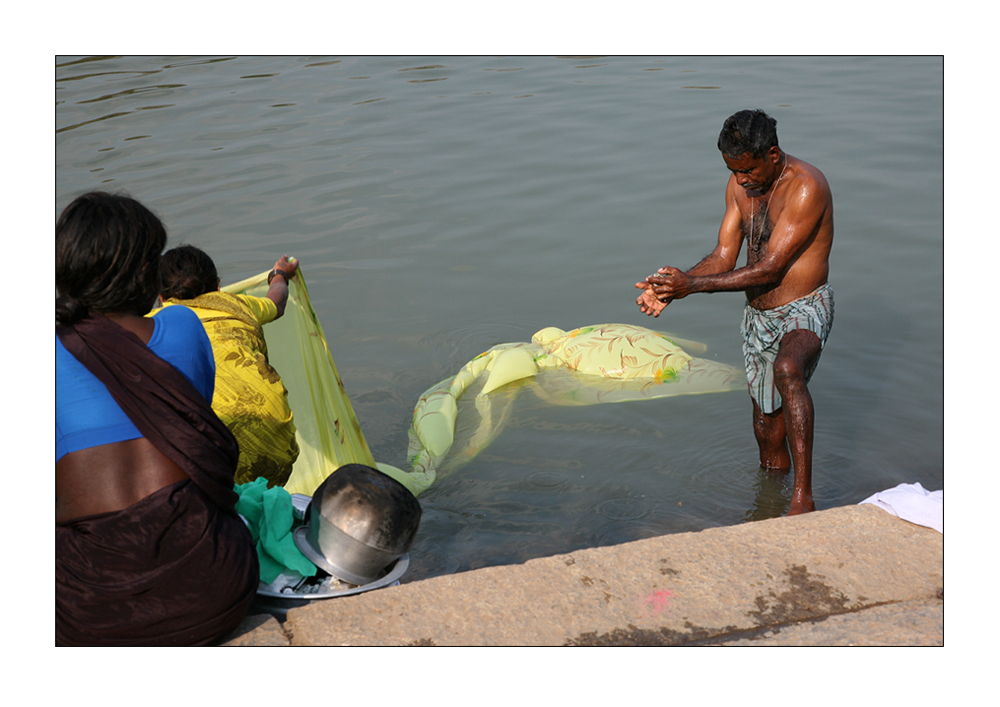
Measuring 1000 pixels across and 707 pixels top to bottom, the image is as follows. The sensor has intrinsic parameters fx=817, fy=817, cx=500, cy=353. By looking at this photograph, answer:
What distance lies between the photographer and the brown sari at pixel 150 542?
2.21m

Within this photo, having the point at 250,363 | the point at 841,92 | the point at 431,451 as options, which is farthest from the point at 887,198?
the point at 250,363

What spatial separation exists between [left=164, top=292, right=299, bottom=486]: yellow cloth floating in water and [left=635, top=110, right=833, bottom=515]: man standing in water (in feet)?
5.39

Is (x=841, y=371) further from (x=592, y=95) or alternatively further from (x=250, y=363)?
(x=592, y=95)

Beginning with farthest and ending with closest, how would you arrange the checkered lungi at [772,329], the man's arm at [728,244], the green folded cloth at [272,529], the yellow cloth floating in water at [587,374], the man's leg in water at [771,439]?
1. the yellow cloth floating in water at [587,374]
2. the man's leg in water at [771,439]
3. the man's arm at [728,244]
4. the checkered lungi at [772,329]
5. the green folded cloth at [272,529]

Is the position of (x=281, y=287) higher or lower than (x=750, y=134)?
lower

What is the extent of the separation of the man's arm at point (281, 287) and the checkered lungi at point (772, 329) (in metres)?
2.24

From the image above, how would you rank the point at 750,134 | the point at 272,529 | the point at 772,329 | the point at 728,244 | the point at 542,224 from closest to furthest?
the point at 272,529 < the point at 750,134 < the point at 772,329 < the point at 728,244 < the point at 542,224

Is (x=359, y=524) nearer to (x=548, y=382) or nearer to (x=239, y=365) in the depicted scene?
(x=239, y=365)

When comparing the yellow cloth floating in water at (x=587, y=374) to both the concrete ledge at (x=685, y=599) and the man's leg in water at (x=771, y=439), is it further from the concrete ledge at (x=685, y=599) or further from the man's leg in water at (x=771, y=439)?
the concrete ledge at (x=685, y=599)

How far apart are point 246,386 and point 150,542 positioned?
3.54 feet

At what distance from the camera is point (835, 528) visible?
2.86 meters

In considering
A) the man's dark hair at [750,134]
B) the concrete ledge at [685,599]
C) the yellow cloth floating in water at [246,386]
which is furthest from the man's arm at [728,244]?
the yellow cloth floating in water at [246,386]

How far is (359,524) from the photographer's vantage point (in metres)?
2.56

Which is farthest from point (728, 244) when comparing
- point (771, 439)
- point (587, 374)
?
point (587, 374)
